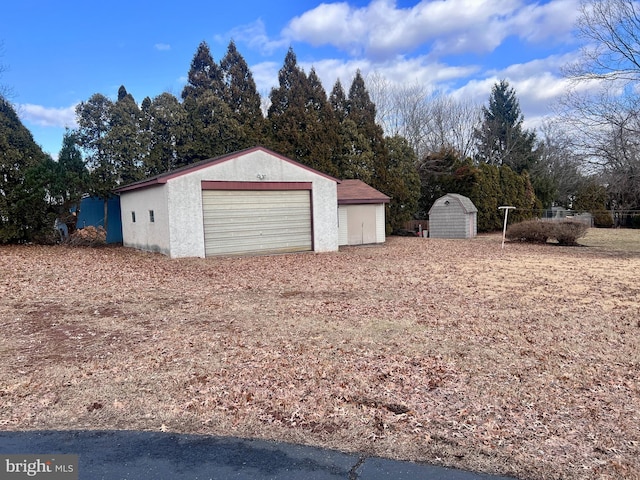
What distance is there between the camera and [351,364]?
15.9ft

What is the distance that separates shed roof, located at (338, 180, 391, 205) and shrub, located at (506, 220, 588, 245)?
22.1 ft

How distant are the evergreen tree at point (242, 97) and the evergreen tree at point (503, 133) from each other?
22.7 m

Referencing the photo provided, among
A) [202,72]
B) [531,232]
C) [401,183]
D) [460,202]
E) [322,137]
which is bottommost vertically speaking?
[531,232]

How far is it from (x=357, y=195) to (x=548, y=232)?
9147mm

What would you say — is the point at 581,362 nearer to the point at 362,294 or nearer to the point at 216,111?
the point at 362,294

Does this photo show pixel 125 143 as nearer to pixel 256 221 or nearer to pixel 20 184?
pixel 20 184

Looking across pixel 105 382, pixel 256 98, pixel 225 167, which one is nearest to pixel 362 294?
pixel 105 382

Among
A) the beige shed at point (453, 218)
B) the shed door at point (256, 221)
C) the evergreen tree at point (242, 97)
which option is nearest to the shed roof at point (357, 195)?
the shed door at point (256, 221)

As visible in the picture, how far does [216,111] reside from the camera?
2380cm

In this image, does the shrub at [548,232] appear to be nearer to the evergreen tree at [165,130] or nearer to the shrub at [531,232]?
the shrub at [531,232]

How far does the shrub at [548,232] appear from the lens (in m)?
19.8

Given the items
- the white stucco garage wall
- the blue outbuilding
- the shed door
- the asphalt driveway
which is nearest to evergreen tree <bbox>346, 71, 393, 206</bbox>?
the shed door

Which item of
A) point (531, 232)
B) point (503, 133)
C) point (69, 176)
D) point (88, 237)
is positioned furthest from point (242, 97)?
point (503, 133)

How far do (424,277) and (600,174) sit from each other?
13127 mm
